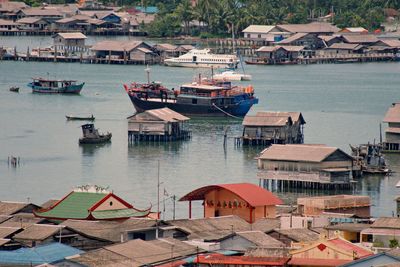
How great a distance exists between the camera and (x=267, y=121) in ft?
209

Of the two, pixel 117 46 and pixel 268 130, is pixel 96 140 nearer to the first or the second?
pixel 268 130

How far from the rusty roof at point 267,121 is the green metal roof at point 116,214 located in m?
23.9

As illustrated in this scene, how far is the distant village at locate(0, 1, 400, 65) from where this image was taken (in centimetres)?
11050

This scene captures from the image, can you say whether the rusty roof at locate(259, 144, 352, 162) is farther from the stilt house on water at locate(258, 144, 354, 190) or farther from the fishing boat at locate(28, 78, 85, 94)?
the fishing boat at locate(28, 78, 85, 94)

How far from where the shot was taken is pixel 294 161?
2069 inches

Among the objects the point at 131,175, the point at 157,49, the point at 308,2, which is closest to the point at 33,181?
the point at 131,175

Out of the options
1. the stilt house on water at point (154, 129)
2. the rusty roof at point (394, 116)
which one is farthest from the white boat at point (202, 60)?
the rusty roof at point (394, 116)

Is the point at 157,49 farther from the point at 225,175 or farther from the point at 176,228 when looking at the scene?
the point at 176,228

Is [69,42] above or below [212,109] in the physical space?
above

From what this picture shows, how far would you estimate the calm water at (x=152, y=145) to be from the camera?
173ft

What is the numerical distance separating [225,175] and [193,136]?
12.2 meters

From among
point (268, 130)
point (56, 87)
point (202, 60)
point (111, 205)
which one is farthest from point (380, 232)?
point (202, 60)

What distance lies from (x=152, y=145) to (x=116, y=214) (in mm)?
24669

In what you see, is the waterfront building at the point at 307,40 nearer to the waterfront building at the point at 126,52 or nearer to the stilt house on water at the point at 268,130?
the waterfront building at the point at 126,52
